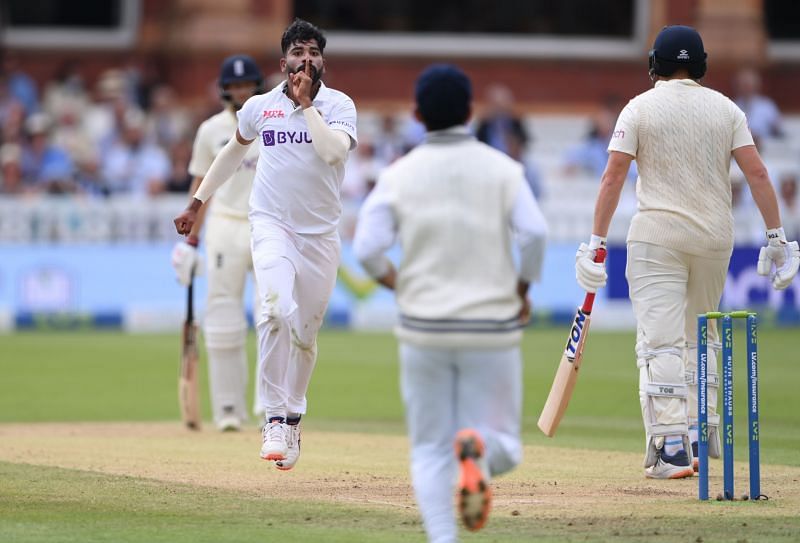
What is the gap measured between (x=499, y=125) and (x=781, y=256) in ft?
43.8

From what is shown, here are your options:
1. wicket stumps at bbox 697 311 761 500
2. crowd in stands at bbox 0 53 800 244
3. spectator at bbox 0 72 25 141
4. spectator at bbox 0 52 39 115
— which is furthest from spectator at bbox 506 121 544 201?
wicket stumps at bbox 697 311 761 500

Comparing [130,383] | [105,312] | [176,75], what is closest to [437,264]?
[130,383]

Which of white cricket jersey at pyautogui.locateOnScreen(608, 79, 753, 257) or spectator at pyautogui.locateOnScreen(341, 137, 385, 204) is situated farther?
spectator at pyautogui.locateOnScreen(341, 137, 385, 204)

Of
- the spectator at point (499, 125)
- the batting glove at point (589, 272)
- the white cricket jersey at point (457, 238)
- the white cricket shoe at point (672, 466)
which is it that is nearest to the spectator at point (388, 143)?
the spectator at point (499, 125)

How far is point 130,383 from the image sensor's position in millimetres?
15070

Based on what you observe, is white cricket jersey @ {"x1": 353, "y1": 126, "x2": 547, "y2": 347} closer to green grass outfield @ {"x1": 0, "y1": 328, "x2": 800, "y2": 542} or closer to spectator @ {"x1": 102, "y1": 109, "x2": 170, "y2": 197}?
green grass outfield @ {"x1": 0, "y1": 328, "x2": 800, "y2": 542}

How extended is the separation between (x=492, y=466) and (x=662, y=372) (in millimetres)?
2570

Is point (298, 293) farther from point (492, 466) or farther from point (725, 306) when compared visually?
point (725, 306)

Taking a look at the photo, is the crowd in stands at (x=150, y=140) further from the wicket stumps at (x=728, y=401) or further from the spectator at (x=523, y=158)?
the wicket stumps at (x=728, y=401)

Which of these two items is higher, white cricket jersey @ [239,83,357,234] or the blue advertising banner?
white cricket jersey @ [239,83,357,234]

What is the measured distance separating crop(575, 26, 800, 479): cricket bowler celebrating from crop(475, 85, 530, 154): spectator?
12324 mm

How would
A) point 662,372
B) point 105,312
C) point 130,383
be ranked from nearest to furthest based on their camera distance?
point 662,372
point 130,383
point 105,312

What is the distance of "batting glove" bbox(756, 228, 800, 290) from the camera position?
8672 millimetres

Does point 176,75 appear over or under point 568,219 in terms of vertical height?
over
